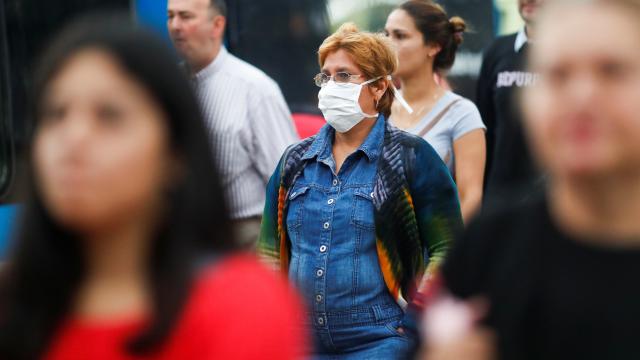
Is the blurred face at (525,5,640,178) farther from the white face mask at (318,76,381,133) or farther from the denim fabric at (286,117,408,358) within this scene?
the white face mask at (318,76,381,133)

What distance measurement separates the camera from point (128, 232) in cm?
198

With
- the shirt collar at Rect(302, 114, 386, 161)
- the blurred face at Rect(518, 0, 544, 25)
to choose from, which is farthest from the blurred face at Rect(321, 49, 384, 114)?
the blurred face at Rect(518, 0, 544, 25)

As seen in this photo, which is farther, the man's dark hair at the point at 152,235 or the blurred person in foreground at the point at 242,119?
the blurred person in foreground at the point at 242,119

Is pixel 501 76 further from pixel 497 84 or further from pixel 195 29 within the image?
pixel 195 29

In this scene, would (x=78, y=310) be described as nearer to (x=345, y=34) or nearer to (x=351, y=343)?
(x=351, y=343)

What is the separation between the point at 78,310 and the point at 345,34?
3.39m

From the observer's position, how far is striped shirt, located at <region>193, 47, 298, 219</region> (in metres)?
6.33

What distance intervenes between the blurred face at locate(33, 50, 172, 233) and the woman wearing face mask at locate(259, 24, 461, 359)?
8.48ft

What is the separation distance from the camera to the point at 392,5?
8.91m

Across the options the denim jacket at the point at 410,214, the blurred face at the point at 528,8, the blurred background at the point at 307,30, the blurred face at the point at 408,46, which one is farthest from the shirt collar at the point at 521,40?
the denim jacket at the point at 410,214

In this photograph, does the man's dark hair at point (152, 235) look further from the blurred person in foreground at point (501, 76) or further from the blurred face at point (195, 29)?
the blurred person in foreground at point (501, 76)

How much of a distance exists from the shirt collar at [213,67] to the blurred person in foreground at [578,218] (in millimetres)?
4844

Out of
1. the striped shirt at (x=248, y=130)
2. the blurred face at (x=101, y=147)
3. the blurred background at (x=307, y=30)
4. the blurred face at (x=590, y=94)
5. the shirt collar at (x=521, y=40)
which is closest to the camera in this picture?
the blurred face at (x=590, y=94)

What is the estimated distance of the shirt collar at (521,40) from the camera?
7.63m
